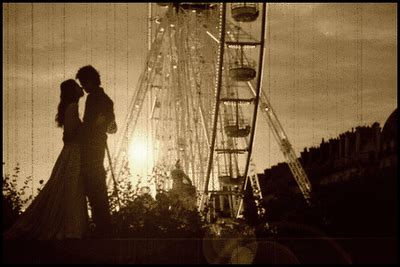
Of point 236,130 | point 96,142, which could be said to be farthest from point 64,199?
point 236,130

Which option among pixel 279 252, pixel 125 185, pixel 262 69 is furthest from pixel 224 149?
pixel 279 252

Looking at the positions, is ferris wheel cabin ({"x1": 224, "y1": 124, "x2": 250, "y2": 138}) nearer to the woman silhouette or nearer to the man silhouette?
the woman silhouette

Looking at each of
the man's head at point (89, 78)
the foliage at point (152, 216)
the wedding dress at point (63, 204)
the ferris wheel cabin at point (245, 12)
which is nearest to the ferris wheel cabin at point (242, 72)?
the ferris wheel cabin at point (245, 12)

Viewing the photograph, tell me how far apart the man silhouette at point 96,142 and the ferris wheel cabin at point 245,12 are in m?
22.5

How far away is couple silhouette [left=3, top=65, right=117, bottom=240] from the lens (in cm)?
1073

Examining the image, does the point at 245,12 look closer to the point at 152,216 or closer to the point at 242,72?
the point at 242,72

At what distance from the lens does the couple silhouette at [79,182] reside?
35.2 feet

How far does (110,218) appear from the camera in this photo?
10.9 m

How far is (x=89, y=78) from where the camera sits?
11.0 meters

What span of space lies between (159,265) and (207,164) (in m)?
27.6

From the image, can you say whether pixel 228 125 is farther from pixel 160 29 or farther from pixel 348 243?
pixel 348 243

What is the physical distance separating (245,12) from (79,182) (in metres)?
22.9

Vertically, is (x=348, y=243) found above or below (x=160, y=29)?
below

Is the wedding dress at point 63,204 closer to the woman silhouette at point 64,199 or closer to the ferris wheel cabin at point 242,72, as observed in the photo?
the woman silhouette at point 64,199
